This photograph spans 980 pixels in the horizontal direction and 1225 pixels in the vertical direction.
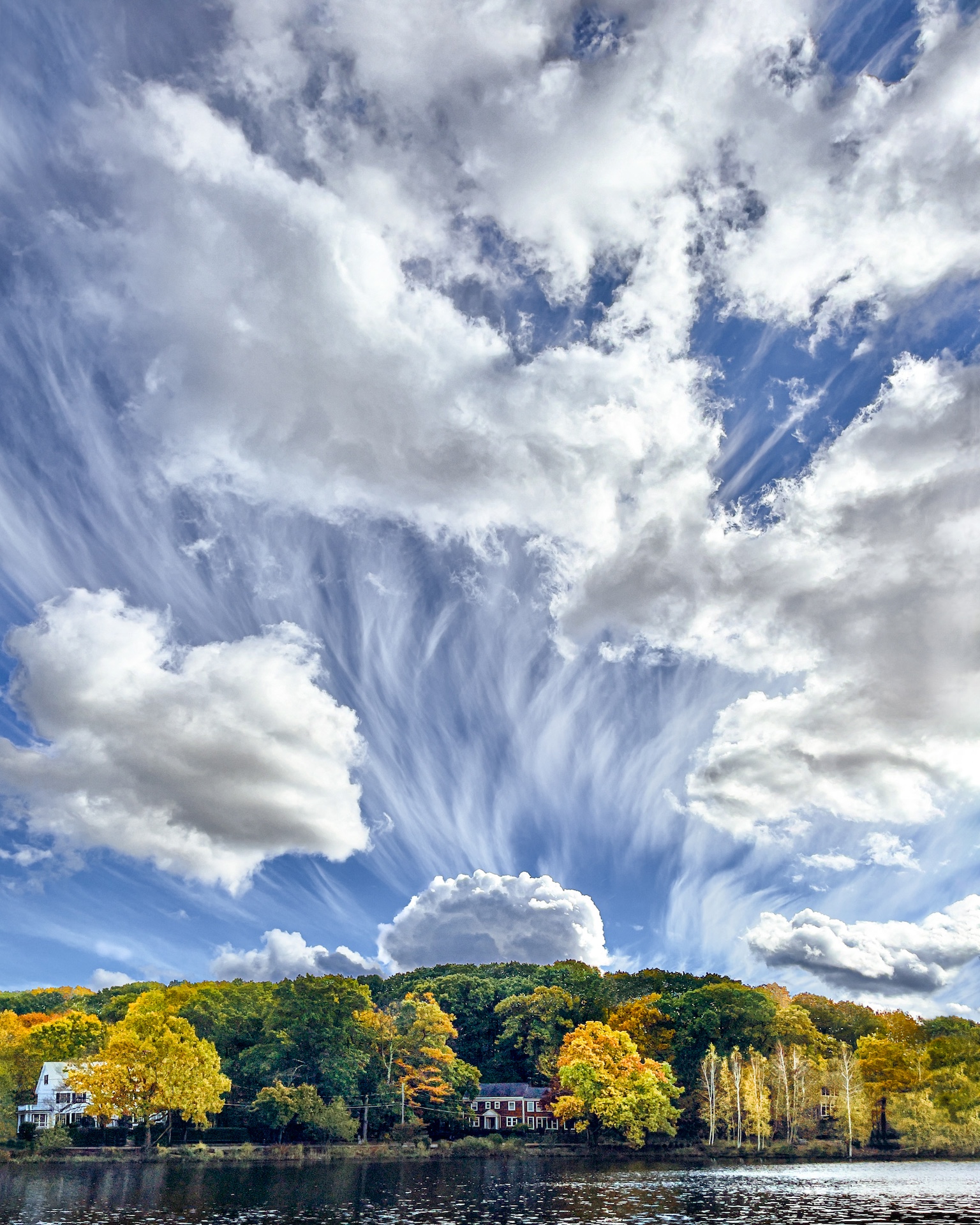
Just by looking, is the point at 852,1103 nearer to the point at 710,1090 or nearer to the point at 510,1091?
the point at 710,1090

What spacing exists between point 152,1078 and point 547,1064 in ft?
175

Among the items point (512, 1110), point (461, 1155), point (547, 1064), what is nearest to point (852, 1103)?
Result: point (547, 1064)

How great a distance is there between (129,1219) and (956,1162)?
81.5m

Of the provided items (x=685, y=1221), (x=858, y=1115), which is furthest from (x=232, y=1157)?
(x=858, y=1115)

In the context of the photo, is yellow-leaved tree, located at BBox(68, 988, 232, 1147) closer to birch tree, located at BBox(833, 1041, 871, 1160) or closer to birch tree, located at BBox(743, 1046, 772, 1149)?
birch tree, located at BBox(743, 1046, 772, 1149)

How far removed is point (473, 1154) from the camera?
9156cm

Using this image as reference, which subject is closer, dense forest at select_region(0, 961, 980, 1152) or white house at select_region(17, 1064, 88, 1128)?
dense forest at select_region(0, 961, 980, 1152)

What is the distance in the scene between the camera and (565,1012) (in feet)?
392

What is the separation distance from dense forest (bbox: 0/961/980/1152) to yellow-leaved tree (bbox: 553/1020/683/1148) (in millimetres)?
165

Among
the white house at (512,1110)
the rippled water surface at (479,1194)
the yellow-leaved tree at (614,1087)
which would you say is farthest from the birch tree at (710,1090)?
the white house at (512,1110)

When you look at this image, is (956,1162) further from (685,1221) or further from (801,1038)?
(685,1221)

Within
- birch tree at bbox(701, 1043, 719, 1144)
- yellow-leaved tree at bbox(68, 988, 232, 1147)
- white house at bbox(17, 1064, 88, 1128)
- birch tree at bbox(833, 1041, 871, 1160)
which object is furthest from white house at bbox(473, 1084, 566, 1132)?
white house at bbox(17, 1064, 88, 1128)

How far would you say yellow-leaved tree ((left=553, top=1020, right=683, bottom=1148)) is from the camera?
88250mm

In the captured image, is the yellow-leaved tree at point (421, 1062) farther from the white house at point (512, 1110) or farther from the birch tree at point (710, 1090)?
the birch tree at point (710, 1090)
